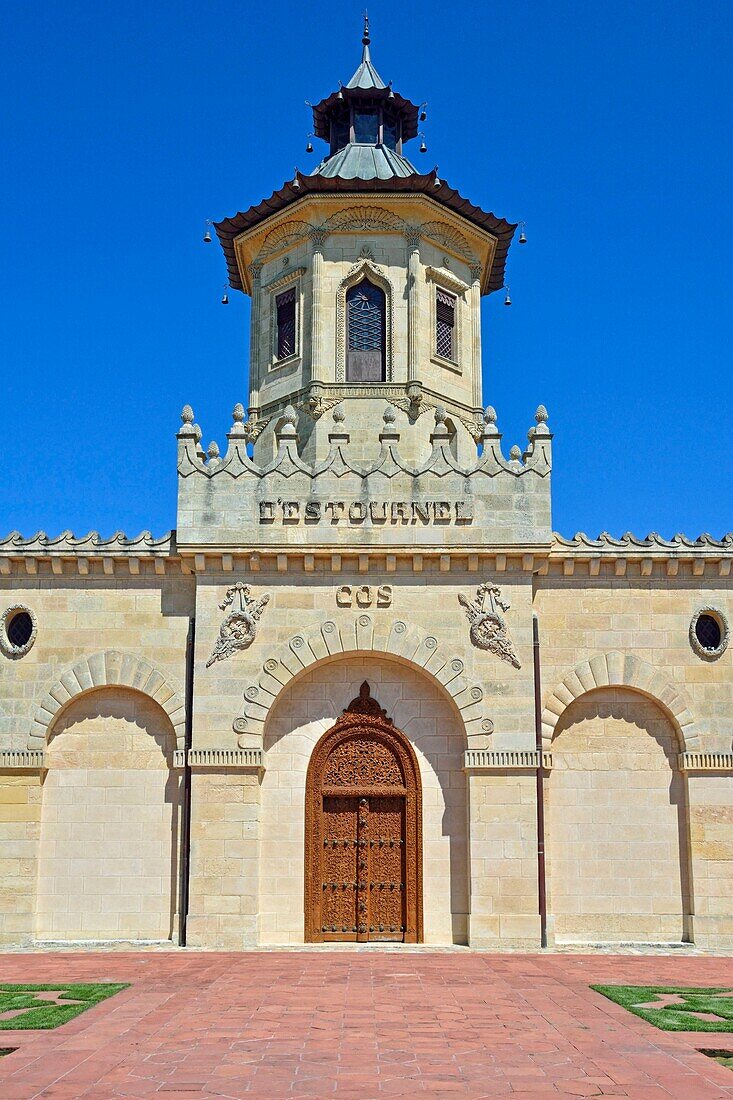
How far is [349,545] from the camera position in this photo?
20.7 m

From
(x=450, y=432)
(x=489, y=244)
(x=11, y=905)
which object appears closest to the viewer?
(x=11, y=905)

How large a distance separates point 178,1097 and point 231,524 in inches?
480

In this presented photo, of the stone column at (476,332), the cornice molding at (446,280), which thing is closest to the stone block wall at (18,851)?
the stone column at (476,332)

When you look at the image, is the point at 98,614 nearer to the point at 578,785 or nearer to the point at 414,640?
the point at 414,640

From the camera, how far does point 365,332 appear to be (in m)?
24.5

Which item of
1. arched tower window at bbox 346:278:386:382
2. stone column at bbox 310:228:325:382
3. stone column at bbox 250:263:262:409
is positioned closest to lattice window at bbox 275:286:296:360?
stone column at bbox 250:263:262:409

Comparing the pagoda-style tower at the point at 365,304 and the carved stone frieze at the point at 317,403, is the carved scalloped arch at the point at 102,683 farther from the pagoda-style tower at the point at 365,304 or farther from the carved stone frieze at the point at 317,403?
the carved stone frieze at the point at 317,403

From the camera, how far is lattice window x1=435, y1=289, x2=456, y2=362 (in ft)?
81.9

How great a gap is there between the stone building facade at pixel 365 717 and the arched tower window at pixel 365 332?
2.87m

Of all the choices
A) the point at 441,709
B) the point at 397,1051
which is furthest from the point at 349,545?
the point at 397,1051

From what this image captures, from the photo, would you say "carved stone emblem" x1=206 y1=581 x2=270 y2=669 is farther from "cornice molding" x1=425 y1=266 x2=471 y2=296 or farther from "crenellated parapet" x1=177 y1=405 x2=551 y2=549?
"cornice molding" x1=425 y1=266 x2=471 y2=296

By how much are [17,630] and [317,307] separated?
29.6 ft

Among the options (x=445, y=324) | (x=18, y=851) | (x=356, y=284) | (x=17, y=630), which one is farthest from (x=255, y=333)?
(x=18, y=851)

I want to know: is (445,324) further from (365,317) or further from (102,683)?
(102,683)
